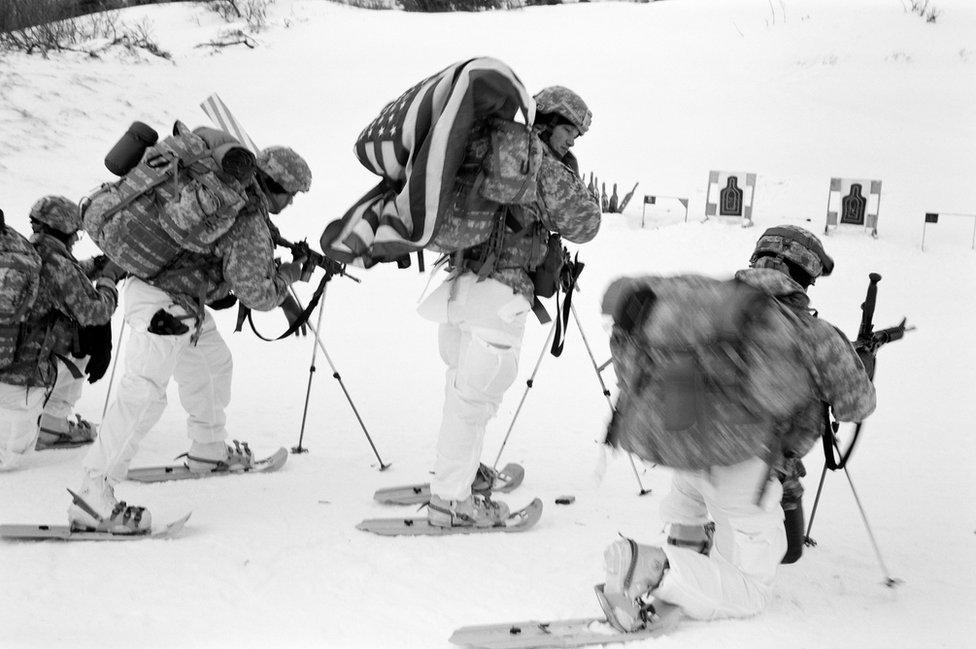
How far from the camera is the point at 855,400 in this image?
2.63 meters

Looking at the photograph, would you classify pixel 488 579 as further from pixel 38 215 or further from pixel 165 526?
pixel 38 215

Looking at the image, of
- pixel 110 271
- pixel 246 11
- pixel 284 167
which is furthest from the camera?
pixel 246 11

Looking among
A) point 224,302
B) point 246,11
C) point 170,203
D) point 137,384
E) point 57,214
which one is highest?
point 246,11

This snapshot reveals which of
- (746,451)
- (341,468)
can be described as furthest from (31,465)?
(746,451)

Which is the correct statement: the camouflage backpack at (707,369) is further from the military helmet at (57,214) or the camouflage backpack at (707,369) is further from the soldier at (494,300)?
the military helmet at (57,214)

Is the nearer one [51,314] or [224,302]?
[224,302]

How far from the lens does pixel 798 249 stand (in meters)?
3.01

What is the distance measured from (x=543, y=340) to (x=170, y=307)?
417cm

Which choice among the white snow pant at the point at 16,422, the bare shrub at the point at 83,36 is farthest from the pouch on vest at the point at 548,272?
the bare shrub at the point at 83,36

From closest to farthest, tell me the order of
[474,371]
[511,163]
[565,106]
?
[511,163]
[474,371]
[565,106]

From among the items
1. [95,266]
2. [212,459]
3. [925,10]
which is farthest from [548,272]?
[925,10]

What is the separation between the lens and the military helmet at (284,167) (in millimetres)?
3982

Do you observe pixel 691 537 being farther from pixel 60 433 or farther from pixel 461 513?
pixel 60 433

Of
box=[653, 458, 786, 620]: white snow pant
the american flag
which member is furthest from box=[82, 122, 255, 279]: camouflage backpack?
box=[653, 458, 786, 620]: white snow pant
